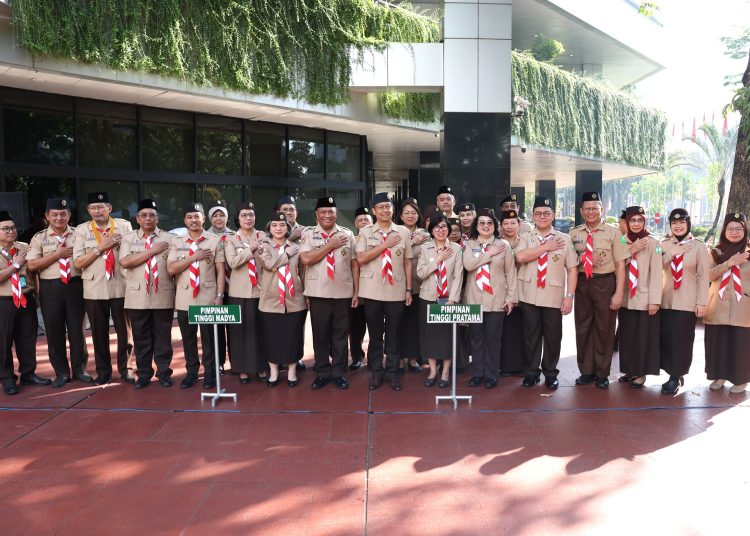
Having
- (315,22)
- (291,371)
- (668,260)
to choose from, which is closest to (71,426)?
(291,371)

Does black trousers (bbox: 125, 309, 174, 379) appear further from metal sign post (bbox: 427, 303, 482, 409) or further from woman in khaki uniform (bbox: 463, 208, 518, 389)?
woman in khaki uniform (bbox: 463, 208, 518, 389)

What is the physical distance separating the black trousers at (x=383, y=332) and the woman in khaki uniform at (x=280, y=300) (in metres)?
0.68

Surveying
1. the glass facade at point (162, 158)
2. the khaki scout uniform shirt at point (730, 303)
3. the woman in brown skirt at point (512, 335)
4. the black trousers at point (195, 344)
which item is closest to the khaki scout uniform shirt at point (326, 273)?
the black trousers at point (195, 344)

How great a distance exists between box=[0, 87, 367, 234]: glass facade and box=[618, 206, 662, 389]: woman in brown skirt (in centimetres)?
773

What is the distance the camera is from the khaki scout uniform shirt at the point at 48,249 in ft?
18.7

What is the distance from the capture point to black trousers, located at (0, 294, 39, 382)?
18.7ft

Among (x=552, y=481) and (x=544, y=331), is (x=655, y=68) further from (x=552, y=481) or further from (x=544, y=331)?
(x=552, y=481)

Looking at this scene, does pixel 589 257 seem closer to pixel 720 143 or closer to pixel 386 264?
pixel 386 264

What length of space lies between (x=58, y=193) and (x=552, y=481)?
330 inches

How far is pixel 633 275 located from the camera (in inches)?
219

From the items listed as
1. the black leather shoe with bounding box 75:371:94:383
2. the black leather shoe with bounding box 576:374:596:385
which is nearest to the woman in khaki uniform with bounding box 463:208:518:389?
the black leather shoe with bounding box 576:374:596:385

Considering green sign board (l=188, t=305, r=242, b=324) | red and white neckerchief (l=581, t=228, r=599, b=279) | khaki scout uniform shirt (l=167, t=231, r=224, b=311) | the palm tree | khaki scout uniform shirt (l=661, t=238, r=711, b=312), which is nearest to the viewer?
green sign board (l=188, t=305, r=242, b=324)

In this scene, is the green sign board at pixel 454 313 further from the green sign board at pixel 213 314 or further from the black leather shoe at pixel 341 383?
the green sign board at pixel 213 314

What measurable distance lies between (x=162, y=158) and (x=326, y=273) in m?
6.14
